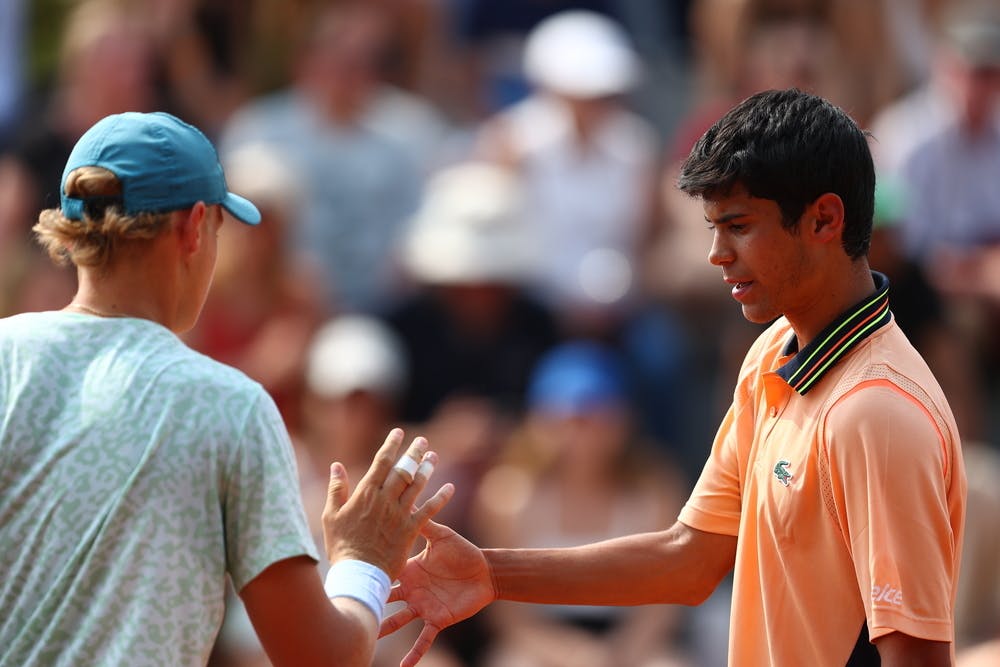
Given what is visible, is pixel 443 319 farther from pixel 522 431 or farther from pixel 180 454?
pixel 180 454

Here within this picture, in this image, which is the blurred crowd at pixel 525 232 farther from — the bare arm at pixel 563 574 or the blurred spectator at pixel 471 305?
the bare arm at pixel 563 574

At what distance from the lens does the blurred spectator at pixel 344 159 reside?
8.09 metres

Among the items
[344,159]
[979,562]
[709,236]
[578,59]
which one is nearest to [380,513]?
[979,562]

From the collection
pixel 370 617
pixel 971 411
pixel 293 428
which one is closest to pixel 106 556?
pixel 370 617

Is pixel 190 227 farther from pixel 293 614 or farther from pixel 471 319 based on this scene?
pixel 471 319

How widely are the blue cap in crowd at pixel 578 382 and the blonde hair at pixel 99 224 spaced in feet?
13.7

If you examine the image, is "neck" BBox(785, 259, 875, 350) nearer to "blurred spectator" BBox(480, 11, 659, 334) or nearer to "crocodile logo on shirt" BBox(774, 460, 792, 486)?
"crocodile logo on shirt" BBox(774, 460, 792, 486)

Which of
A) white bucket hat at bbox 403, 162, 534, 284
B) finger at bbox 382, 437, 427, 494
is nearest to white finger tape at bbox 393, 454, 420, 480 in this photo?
finger at bbox 382, 437, 427, 494

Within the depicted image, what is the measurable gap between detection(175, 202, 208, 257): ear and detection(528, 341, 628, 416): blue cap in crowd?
4.09 m

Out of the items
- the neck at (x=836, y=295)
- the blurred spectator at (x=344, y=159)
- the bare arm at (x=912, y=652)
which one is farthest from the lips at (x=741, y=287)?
the blurred spectator at (x=344, y=159)

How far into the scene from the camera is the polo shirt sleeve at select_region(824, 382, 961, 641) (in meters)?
2.82

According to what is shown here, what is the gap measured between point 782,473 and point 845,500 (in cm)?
19

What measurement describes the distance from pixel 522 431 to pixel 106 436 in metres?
4.51

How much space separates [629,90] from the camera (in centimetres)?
862
